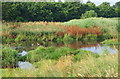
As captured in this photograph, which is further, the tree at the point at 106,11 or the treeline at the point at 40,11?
the tree at the point at 106,11

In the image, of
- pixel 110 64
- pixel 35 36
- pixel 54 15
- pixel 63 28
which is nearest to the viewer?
pixel 110 64

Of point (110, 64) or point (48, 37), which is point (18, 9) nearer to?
point (48, 37)

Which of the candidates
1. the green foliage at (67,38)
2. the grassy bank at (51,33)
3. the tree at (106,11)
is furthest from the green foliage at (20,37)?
the tree at (106,11)

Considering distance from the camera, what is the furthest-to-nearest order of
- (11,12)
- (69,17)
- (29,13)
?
(69,17), (29,13), (11,12)

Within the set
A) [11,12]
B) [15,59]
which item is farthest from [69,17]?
[15,59]

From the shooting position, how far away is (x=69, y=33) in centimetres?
1438

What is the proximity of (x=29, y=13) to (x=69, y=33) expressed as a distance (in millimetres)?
9034

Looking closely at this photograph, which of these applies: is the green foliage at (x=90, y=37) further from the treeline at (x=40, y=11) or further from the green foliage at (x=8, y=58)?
the green foliage at (x=8, y=58)

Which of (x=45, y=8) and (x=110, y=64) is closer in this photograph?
(x=110, y=64)

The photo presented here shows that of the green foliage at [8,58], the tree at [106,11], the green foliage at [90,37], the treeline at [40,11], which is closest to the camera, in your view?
the green foliage at [8,58]

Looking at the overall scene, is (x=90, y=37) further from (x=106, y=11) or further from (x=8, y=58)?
(x=106, y=11)

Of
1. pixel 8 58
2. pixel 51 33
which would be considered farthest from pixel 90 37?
pixel 8 58

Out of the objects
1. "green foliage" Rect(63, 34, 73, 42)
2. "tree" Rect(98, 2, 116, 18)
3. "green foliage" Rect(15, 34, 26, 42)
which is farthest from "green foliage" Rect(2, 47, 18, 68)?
"tree" Rect(98, 2, 116, 18)

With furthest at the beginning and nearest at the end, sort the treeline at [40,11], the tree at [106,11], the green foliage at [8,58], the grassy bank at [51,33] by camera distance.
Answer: the tree at [106,11]
the treeline at [40,11]
the grassy bank at [51,33]
the green foliage at [8,58]
